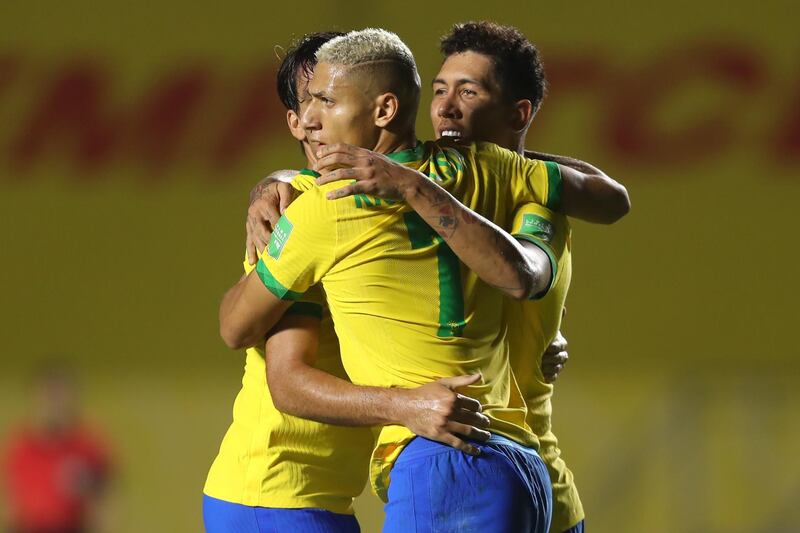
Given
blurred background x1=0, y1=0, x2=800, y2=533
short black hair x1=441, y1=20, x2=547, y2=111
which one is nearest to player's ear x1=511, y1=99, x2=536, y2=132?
short black hair x1=441, y1=20, x2=547, y2=111

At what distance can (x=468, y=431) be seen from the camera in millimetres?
2123

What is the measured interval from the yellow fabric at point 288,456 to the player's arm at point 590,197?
53 cm

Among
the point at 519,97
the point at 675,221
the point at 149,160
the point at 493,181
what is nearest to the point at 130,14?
the point at 149,160

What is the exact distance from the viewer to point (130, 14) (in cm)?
742

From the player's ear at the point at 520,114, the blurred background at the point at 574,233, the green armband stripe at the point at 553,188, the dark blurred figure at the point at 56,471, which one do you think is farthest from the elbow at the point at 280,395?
the dark blurred figure at the point at 56,471

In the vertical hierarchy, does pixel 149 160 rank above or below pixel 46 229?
above

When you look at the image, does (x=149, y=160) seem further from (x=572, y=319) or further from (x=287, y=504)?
(x=287, y=504)

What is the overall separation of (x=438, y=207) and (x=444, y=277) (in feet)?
0.44

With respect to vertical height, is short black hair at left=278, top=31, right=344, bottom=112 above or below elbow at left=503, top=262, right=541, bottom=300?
above

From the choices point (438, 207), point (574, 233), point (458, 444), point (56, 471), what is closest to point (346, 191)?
point (438, 207)

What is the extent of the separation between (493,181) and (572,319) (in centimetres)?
489

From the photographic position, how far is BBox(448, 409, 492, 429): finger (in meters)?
2.11

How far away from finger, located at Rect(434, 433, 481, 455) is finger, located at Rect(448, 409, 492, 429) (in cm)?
3

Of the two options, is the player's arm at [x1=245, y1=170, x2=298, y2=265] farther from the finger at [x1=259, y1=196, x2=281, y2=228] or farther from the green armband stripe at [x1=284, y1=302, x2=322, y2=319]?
the green armband stripe at [x1=284, y1=302, x2=322, y2=319]
